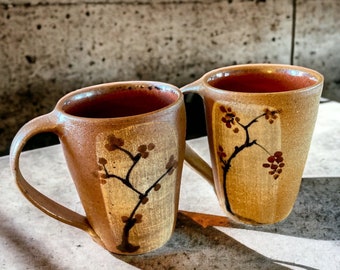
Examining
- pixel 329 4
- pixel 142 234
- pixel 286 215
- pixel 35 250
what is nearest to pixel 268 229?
pixel 286 215

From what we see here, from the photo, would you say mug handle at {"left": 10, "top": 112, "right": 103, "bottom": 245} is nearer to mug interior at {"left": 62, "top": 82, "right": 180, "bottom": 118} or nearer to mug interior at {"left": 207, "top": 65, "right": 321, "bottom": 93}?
mug interior at {"left": 62, "top": 82, "right": 180, "bottom": 118}

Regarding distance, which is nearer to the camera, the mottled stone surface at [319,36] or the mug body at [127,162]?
the mug body at [127,162]

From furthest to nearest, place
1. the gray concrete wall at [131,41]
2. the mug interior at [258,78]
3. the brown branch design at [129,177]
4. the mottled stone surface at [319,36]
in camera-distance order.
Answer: the mottled stone surface at [319,36]
the gray concrete wall at [131,41]
the mug interior at [258,78]
the brown branch design at [129,177]

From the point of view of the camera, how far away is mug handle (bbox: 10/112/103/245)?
0.43m

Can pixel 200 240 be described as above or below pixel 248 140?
below

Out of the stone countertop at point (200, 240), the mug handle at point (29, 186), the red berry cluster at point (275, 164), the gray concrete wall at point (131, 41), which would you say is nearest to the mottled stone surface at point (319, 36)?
the gray concrete wall at point (131, 41)

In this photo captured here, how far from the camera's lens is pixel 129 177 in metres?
0.43

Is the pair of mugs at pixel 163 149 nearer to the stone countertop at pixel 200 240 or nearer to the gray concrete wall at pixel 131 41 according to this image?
the stone countertop at pixel 200 240

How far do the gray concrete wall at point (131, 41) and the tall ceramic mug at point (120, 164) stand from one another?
16.7 inches

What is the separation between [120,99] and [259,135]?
0.54 ft

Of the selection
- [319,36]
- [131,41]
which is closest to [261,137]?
[131,41]

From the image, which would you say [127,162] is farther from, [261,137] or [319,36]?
[319,36]

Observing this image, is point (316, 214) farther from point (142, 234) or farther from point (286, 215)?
point (142, 234)

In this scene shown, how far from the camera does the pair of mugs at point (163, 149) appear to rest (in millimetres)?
421
